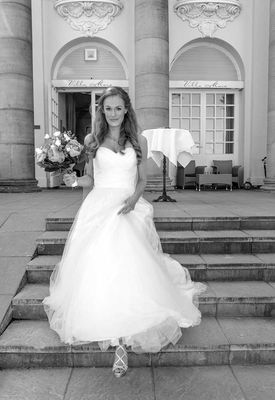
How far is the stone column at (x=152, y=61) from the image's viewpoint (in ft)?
30.1

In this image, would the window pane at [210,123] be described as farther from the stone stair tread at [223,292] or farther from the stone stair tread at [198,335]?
the stone stair tread at [198,335]

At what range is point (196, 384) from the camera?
245 cm

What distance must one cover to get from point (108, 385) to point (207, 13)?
10.3 metres

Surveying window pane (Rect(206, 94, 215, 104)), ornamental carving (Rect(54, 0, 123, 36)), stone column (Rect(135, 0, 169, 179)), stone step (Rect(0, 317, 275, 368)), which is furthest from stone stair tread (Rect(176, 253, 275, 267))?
ornamental carving (Rect(54, 0, 123, 36))

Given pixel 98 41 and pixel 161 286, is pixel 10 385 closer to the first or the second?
pixel 161 286

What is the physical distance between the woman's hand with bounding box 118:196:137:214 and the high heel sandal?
0.88 m

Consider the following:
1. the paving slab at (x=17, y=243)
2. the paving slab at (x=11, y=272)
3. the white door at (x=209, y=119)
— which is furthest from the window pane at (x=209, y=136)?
the paving slab at (x=11, y=272)

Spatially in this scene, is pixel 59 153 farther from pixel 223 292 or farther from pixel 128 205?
pixel 223 292

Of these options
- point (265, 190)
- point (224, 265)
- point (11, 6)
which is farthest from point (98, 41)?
point (224, 265)

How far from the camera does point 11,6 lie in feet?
29.1

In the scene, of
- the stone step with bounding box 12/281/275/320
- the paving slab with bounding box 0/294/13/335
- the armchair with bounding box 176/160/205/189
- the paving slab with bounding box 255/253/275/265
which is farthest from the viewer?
the armchair with bounding box 176/160/205/189

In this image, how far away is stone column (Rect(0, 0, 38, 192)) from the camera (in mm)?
8922

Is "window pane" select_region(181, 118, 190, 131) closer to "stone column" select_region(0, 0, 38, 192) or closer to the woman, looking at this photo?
"stone column" select_region(0, 0, 38, 192)

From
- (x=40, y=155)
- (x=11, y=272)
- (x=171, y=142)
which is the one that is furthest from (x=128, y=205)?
(x=171, y=142)
